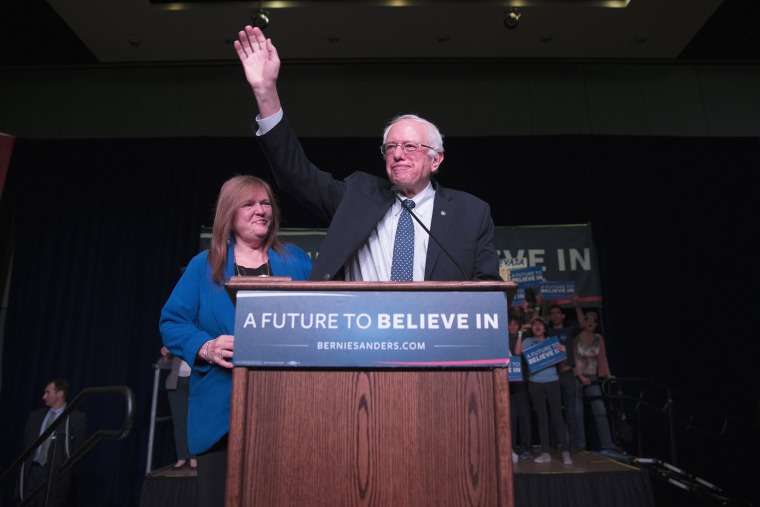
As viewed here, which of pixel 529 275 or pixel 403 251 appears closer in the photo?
pixel 403 251

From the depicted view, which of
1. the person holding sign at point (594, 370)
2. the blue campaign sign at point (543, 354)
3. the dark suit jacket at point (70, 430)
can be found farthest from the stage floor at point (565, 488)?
the person holding sign at point (594, 370)

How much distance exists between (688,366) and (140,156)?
7222mm

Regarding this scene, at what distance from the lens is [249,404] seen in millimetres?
1123

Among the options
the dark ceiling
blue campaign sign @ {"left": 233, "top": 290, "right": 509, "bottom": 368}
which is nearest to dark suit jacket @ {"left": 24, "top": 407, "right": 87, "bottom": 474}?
the dark ceiling

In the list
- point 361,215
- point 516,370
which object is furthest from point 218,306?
point 516,370

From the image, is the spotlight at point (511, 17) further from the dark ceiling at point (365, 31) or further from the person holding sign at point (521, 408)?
the person holding sign at point (521, 408)

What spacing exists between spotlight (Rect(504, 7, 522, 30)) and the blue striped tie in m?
5.14

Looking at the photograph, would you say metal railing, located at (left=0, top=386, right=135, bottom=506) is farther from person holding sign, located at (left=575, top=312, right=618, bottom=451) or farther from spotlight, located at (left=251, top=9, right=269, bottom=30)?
person holding sign, located at (left=575, top=312, right=618, bottom=451)

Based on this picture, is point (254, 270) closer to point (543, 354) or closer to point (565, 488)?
point (565, 488)

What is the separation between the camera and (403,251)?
1.69 meters

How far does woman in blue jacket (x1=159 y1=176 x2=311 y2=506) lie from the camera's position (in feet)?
4.83

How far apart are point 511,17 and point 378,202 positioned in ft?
16.9

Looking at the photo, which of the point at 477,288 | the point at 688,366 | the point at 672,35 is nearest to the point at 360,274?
the point at 477,288

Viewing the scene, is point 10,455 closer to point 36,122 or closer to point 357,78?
point 36,122
